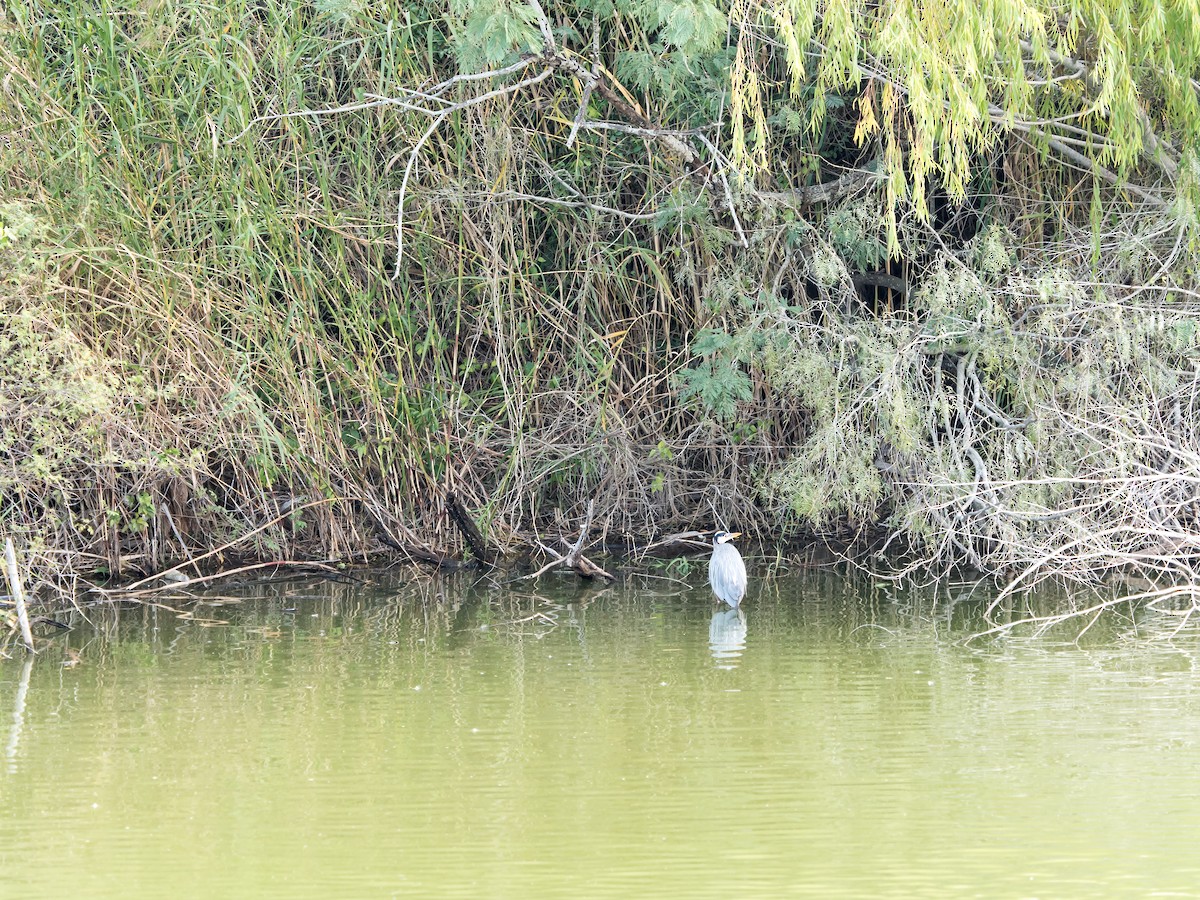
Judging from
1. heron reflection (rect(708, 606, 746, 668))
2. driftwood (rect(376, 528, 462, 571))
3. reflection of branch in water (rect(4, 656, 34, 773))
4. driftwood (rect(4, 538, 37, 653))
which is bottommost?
heron reflection (rect(708, 606, 746, 668))

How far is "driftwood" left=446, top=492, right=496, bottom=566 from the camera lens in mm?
8555

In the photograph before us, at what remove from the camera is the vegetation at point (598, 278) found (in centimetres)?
719

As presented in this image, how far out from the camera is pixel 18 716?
18.1 ft

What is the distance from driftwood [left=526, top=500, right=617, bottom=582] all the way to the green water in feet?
2.89

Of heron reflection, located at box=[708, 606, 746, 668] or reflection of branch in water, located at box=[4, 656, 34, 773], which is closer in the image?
reflection of branch in water, located at box=[4, 656, 34, 773]

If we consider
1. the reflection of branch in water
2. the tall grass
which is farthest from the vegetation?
the reflection of branch in water

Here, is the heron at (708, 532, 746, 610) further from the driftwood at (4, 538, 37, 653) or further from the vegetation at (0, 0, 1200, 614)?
the driftwood at (4, 538, 37, 653)

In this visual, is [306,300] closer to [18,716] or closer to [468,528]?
[468,528]

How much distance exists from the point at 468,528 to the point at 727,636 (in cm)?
214

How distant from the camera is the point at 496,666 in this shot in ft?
20.7

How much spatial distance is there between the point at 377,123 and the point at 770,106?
2.04m

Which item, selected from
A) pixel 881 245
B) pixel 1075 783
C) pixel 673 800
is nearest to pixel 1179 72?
pixel 881 245

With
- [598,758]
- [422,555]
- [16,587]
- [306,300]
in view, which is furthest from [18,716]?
[422,555]

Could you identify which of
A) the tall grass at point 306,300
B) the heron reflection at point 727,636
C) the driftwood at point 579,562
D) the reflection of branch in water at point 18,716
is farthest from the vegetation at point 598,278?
the heron reflection at point 727,636
